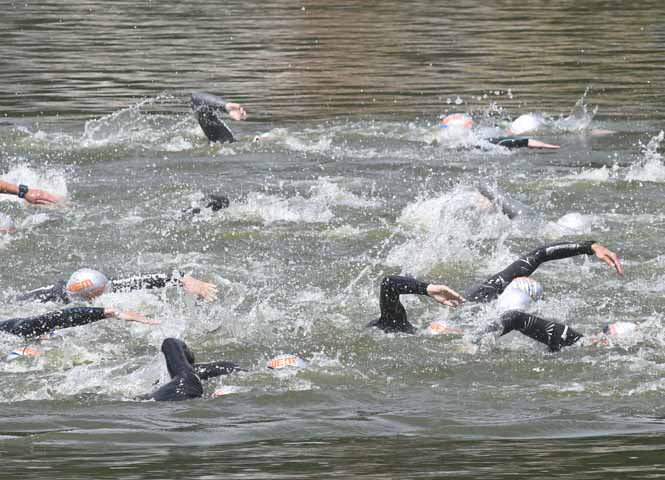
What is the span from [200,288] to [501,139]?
10.6 meters

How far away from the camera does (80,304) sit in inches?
560

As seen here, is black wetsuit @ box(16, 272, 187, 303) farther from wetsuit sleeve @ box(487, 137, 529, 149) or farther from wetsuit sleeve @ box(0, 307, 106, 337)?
wetsuit sleeve @ box(487, 137, 529, 149)

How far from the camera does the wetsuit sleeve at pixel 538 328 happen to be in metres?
13.0

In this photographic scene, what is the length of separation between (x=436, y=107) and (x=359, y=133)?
377 cm

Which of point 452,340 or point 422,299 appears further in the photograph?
point 422,299

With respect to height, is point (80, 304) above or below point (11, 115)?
below

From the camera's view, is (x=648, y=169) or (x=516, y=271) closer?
(x=516, y=271)

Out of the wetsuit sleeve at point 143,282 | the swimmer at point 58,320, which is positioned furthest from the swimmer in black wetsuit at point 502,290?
the swimmer at point 58,320

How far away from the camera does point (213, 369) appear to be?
475 inches

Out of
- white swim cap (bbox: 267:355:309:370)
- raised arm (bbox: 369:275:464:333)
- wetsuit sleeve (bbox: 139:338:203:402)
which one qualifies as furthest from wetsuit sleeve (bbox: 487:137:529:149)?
wetsuit sleeve (bbox: 139:338:203:402)

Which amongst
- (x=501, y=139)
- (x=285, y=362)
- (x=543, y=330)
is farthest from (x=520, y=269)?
(x=501, y=139)

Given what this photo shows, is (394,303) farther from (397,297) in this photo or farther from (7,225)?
(7,225)

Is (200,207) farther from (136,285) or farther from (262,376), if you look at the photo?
(262,376)

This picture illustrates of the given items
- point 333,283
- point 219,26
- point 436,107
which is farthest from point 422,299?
point 219,26
